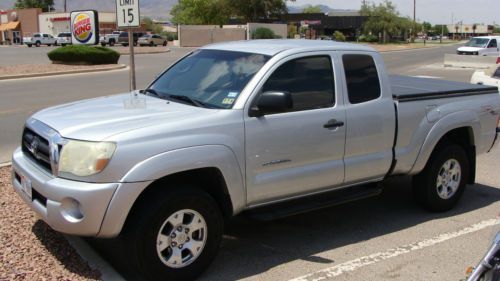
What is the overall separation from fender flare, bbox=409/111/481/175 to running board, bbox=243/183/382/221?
22.3 inches

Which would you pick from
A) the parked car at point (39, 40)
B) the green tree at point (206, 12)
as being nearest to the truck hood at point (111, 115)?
the parked car at point (39, 40)

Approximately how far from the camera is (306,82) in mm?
4941

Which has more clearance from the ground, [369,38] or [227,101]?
[369,38]

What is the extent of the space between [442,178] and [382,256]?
5.52ft

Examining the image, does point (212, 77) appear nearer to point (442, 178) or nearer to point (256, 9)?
point (442, 178)

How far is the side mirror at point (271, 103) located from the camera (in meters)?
4.37

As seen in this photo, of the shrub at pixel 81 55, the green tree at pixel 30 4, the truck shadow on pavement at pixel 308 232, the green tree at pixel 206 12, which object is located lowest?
the truck shadow on pavement at pixel 308 232

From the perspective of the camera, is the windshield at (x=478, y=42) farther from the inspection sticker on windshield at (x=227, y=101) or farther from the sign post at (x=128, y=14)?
the inspection sticker on windshield at (x=227, y=101)

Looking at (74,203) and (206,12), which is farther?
(206,12)

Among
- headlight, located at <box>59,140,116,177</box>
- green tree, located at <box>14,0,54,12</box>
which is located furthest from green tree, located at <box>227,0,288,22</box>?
headlight, located at <box>59,140,116,177</box>

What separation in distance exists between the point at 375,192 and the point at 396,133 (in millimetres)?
626

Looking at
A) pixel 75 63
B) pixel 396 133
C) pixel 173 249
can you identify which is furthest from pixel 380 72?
pixel 75 63

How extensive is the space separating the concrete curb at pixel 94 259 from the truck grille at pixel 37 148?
0.85 metres

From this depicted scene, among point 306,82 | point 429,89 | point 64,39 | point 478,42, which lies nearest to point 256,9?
point 64,39
